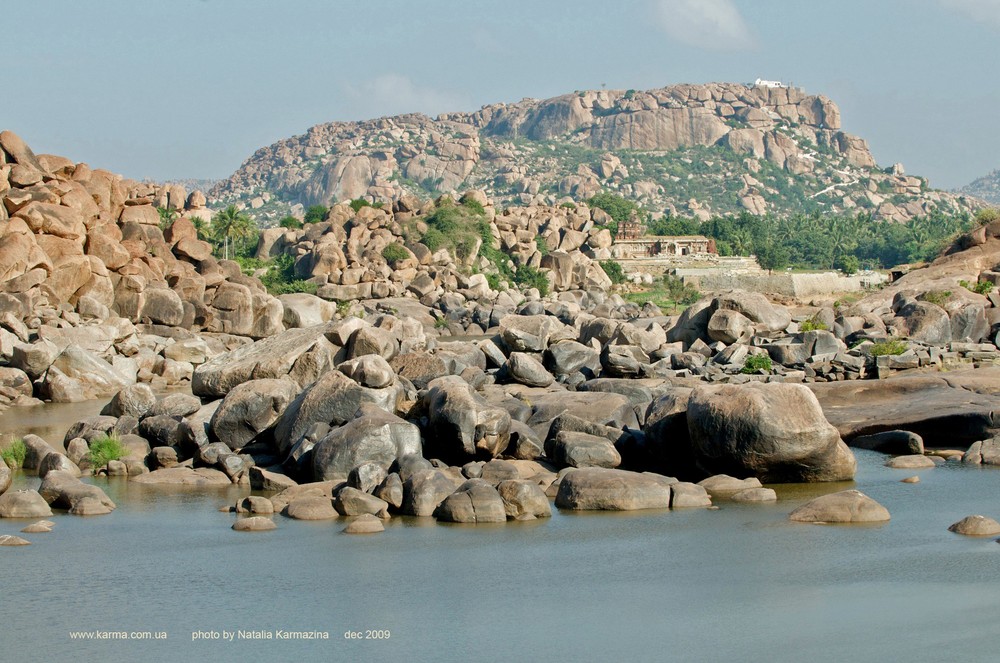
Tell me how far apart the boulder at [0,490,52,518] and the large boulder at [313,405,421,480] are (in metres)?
5.23

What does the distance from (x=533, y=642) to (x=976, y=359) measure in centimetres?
2756

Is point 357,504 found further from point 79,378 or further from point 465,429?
point 79,378

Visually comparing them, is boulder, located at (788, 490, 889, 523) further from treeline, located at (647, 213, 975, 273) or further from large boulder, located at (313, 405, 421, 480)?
treeline, located at (647, 213, 975, 273)

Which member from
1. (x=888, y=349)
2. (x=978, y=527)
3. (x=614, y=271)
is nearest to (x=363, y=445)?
(x=978, y=527)

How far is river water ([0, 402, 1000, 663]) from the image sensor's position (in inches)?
556

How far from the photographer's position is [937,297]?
4300 cm

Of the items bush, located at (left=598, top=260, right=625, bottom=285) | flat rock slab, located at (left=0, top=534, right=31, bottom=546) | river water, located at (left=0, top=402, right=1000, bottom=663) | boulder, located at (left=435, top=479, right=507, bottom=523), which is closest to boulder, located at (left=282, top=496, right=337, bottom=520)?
river water, located at (left=0, top=402, right=1000, bottom=663)

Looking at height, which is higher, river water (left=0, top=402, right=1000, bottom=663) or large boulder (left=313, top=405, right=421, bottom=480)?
A: large boulder (left=313, top=405, right=421, bottom=480)

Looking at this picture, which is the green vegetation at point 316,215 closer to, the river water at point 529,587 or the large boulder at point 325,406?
the large boulder at point 325,406

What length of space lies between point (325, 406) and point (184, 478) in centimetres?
344

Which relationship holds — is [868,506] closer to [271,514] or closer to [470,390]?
[470,390]

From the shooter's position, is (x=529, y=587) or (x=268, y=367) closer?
(x=529, y=587)

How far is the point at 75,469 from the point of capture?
2630cm

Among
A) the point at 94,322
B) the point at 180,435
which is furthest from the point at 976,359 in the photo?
the point at 94,322
